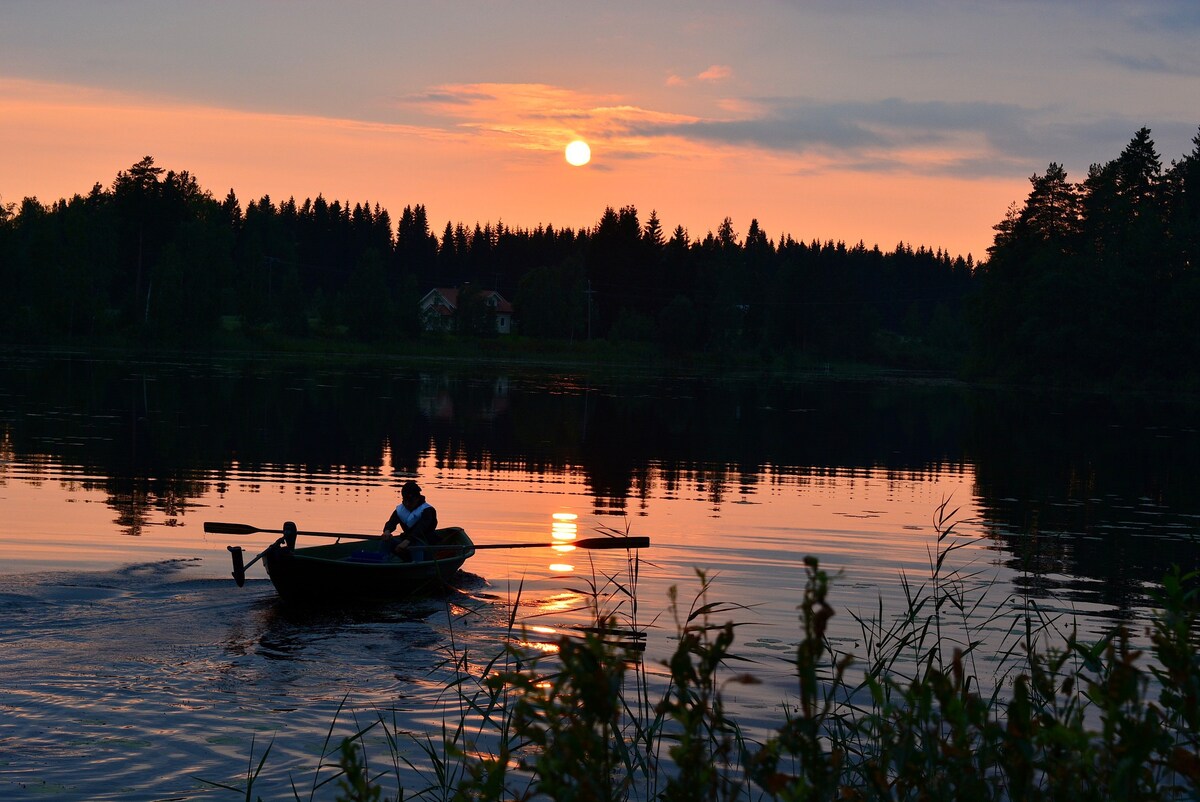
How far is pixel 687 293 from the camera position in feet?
500

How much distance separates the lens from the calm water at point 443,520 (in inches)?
431

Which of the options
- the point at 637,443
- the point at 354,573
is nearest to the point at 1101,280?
the point at 637,443

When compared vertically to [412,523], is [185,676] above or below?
below

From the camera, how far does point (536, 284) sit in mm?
138875

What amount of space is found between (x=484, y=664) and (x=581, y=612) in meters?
3.48

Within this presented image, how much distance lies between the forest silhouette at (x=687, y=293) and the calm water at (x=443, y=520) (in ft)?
160

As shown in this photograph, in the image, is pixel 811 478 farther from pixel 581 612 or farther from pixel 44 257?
pixel 44 257

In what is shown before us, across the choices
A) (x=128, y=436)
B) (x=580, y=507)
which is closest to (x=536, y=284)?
(x=128, y=436)

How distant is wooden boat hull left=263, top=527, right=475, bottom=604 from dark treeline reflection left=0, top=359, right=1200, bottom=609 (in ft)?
22.6

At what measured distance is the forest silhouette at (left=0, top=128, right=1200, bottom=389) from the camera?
10262cm

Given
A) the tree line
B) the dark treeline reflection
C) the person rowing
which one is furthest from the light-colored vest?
the tree line

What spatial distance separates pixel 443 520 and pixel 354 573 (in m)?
8.29

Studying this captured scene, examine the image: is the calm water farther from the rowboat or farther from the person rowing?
the person rowing

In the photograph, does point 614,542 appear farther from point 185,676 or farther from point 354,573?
point 185,676
